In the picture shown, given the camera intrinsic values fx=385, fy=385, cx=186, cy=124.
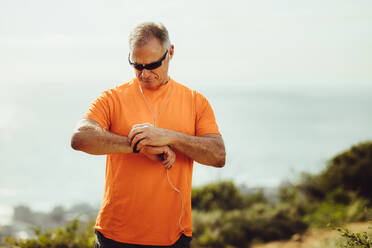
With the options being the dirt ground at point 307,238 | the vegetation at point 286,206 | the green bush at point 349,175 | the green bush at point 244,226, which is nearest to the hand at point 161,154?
the vegetation at point 286,206

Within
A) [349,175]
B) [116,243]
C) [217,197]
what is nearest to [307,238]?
[217,197]

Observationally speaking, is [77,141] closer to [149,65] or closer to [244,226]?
[149,65]

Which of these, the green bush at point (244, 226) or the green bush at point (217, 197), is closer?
the green bush at point (244, 226)

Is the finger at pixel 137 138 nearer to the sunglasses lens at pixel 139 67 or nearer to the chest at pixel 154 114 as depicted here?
the chest at pixel 154 114

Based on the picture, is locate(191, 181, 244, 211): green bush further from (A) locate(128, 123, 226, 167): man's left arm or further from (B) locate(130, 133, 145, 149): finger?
(B) locate(130, 133, 145, 149): finger

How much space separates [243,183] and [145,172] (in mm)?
6657

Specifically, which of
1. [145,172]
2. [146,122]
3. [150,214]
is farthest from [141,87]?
[150,214]

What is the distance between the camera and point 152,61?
2354 millimetres

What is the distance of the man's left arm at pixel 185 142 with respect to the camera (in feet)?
7.19

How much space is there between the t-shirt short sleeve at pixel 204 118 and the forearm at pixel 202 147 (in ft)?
0.17

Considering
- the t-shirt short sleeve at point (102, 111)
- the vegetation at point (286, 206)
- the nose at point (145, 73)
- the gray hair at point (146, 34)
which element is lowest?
the vegetation at point (286, 206)

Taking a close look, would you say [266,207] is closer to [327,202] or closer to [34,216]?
[327,202]

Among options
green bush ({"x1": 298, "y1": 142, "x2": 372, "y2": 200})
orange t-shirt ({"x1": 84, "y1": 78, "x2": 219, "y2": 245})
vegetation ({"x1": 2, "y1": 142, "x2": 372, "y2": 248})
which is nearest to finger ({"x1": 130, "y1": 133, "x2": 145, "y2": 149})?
orange t-shirt ({"x1": 84, "y1": 78, "x2": 219, "y2": 245})

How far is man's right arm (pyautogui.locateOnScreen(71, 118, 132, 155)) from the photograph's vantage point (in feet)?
7.23
